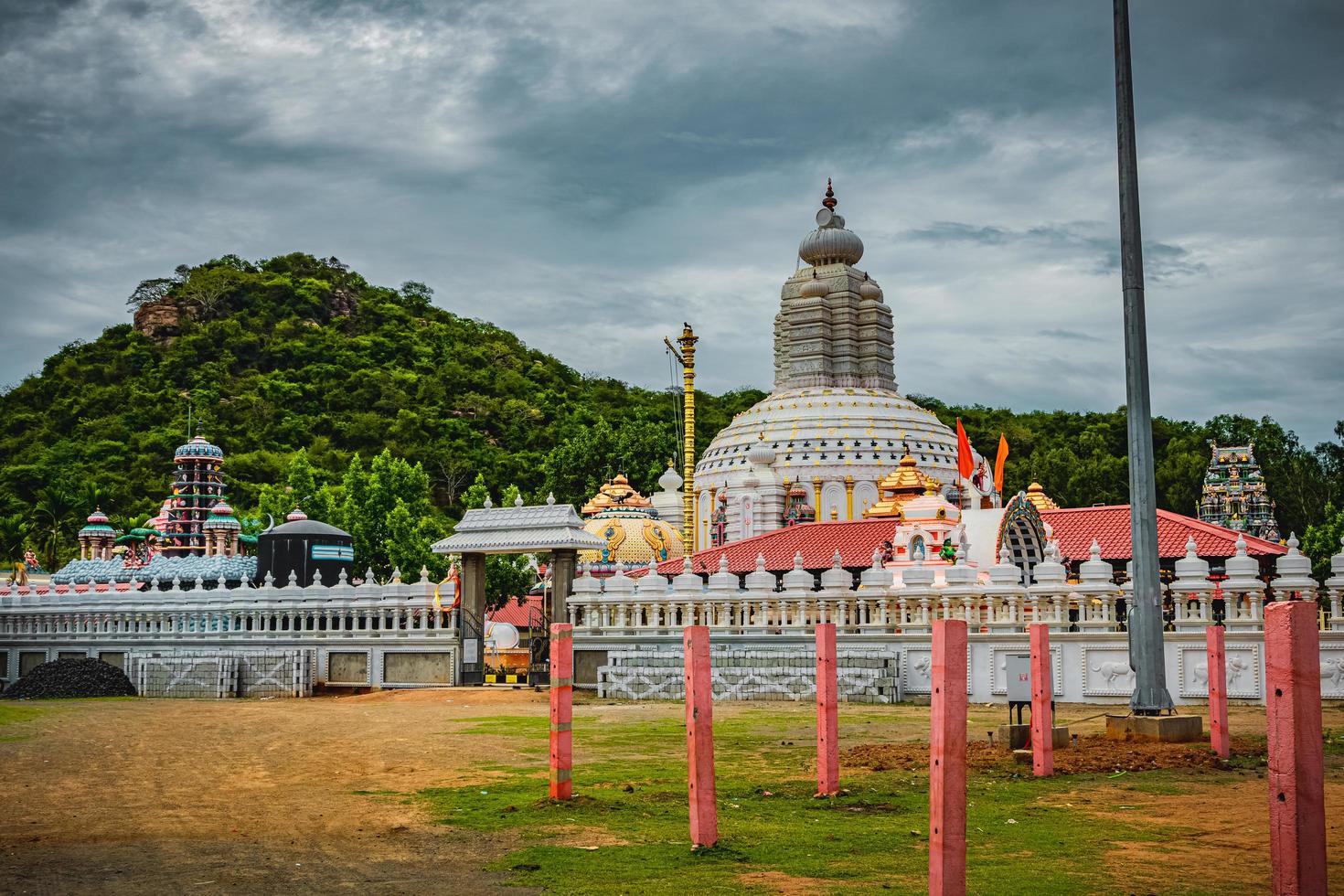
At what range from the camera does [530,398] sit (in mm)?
93250

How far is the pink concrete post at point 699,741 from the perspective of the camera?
9625 mm

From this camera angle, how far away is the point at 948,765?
771 centimetres

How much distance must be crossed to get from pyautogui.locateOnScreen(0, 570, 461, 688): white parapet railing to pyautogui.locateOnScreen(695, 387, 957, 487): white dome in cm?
2558

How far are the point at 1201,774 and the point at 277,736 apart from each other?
480 inches

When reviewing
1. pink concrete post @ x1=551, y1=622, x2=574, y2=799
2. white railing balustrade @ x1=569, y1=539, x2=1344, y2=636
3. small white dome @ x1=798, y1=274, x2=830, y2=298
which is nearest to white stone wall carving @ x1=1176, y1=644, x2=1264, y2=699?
white railing balustrade @ x1=569, y1=539, x2=1344, y2=636

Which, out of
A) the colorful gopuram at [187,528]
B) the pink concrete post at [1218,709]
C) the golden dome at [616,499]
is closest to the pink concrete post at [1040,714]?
the pink concrete post at [1218,709]

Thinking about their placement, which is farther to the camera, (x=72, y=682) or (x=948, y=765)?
(x=72, y=682)

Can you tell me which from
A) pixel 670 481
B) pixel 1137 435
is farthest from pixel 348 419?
pixel 1137 435

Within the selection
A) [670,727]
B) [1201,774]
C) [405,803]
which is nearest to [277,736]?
[670,727]

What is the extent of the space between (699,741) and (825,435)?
153 ft

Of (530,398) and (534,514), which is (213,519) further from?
(530,398)

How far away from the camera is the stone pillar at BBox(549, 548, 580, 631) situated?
1118 inches

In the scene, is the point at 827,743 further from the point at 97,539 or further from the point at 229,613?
the point at 97,539

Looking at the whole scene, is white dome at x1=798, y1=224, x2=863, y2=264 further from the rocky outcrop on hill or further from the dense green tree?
the rocky outcrop on hill
